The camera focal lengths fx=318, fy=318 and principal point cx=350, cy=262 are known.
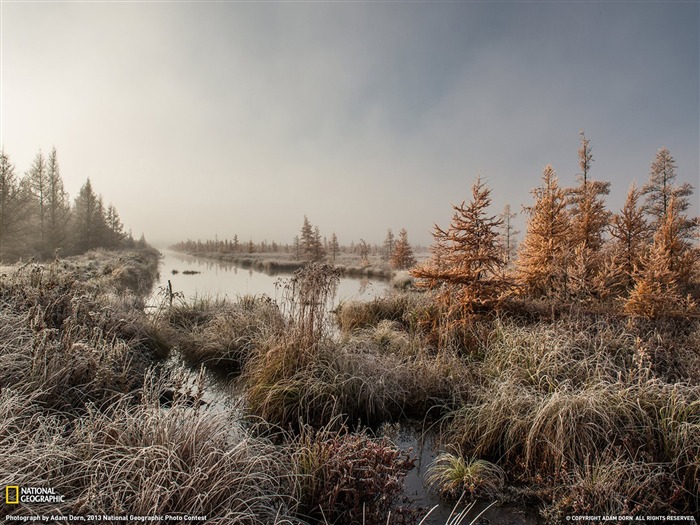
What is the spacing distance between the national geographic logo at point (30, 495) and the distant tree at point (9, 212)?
25.2 m

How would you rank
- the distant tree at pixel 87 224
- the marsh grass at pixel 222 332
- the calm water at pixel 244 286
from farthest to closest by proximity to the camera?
1. the distant tree at pixel 87 224
2. the calm water at pixel 244 286
3. the marsh grass at pixel 222 332

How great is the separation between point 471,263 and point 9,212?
2709 centimetres

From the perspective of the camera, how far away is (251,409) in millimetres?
3863

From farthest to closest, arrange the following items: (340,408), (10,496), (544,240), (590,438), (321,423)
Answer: (544,240), (340,408), (321,423), (590,438), (10,496)

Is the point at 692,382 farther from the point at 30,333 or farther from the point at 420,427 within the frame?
the point at 30,333

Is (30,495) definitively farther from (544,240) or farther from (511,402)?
(544,240)

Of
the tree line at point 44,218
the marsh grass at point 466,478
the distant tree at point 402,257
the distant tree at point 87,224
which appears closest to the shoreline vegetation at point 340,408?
the marsh grass at point 466,478

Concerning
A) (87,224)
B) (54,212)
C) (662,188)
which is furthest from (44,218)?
(662,188)

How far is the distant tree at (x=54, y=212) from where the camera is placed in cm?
2522

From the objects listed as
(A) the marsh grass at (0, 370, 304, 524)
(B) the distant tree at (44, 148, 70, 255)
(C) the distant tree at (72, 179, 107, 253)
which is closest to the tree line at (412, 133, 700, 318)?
(A) the marsh grass at (0, 370, 304, 524)

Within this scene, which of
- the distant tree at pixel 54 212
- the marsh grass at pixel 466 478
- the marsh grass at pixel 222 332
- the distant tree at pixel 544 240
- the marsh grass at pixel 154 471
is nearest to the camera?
the marsh grass at pixel 154 471

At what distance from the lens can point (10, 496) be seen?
1735 mm

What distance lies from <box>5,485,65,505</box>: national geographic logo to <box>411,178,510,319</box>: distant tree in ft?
19.4

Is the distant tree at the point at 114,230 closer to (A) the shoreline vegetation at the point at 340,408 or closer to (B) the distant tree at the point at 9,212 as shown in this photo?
(B) the distant tree at the point at 9,212
